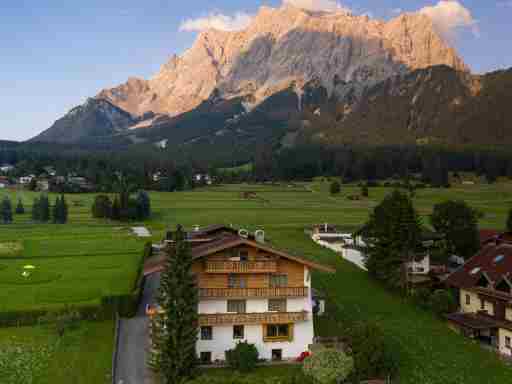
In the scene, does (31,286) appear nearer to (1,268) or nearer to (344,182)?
(1,268)

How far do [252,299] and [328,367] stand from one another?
25.0 ft

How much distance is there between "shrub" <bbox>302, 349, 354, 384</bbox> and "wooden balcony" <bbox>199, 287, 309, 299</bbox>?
578 centimetres

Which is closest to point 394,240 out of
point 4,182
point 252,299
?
point 252,299

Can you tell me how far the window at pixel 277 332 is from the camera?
34.0 metres

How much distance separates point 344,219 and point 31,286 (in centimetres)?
6659

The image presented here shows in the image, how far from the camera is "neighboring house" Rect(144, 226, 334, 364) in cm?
3334

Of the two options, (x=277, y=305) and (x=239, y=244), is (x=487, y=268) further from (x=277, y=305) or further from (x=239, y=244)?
(x=239, y=244)

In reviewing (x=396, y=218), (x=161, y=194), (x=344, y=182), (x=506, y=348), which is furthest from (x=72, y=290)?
(x=344, y=182)

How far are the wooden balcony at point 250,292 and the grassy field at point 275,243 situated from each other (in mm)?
7928

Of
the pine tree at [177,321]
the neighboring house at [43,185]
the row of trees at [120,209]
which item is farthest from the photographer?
the neighboring house at [43,185]

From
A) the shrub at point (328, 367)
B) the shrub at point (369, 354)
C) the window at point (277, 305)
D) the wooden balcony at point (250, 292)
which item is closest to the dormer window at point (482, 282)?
the shrub at point (369, 354)

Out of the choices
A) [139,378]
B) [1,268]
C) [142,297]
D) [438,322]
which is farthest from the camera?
[1,268]

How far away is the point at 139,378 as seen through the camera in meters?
30.4

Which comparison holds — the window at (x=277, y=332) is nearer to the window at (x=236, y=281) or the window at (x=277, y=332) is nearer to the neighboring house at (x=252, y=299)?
the neighboring house at (x=252, y=299)
